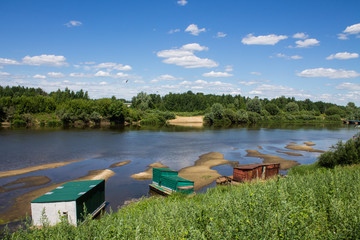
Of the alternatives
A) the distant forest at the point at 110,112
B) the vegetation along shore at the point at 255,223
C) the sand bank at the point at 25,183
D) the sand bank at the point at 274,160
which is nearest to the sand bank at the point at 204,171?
the sand bank at the point at 274,160

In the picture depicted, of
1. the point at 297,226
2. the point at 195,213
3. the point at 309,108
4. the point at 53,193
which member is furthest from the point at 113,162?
the point at 309,108

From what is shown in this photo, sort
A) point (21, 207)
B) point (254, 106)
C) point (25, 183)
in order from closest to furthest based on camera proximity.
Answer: point (21, 207) → point (25, 183) → point (254, 106)

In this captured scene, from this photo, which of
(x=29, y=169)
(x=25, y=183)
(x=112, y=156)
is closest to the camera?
(x=25, y=183)

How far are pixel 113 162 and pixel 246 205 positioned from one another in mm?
30768

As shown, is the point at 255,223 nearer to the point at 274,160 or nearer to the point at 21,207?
the point at 21,207

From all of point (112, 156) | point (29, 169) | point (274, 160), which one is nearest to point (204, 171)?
point (274, 160)

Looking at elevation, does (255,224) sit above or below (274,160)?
above

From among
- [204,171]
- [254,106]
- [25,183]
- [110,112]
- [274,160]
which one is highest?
[254,106]

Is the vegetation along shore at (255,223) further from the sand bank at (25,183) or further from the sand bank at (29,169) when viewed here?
the sand bank at (29,169)

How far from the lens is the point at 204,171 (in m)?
31.9

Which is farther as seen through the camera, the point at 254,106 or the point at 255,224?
the point at 254,106

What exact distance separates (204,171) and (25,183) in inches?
778

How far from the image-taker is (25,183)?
2627 cm

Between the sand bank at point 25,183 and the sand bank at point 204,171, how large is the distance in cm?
1496
